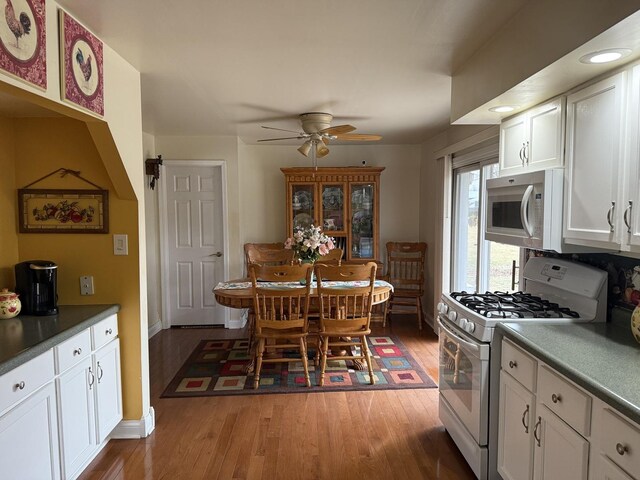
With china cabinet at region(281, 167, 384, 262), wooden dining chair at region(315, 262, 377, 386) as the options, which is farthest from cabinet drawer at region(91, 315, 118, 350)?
china cabinet at region(281, 167, 384, 262)

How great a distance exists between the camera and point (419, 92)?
119 inches

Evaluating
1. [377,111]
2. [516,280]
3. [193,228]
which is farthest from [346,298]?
[193,228]

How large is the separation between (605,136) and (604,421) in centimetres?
114

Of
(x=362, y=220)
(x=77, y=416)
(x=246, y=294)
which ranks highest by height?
(x=362, y=220)

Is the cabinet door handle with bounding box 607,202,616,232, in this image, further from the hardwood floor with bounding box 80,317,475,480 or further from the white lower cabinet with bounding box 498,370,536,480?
the hardwood floor with bounding box 80,317,475,480

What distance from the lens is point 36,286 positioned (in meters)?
2.23

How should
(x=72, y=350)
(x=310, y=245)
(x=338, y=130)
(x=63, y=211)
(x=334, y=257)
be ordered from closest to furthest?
1. (x=72, y=350)
2. (x=63, y=211)
3. (x=338, y=130)
4. (x=310, y=245)
5. (x=334, y=257)

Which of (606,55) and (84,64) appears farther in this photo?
(84,64)

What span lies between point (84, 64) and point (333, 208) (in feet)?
11.6

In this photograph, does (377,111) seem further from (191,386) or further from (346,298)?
(191,386)

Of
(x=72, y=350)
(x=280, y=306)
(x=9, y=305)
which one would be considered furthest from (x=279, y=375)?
(x=9, y=305)

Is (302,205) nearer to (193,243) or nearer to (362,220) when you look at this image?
(362,220)

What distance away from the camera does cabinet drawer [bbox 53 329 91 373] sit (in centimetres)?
195

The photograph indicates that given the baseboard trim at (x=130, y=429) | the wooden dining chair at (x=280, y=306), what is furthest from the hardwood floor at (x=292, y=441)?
the wooden dining chair at (x=280, y=306)
